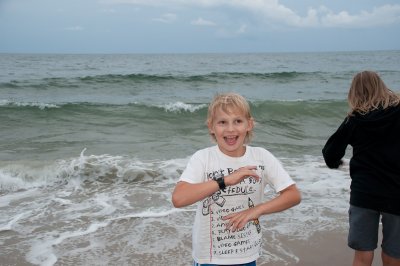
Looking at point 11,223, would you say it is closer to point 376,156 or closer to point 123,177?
point 123,177

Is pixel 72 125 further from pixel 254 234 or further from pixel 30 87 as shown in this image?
pixel 254 234

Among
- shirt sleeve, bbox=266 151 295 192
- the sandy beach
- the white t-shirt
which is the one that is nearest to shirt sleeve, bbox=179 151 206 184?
the white t-shirt

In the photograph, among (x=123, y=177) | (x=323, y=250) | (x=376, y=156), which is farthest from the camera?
(x=123, y=177)

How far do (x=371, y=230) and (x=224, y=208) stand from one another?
1331 millimetres

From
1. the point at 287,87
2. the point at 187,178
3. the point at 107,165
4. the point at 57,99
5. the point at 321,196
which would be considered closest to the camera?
the point at 187,178

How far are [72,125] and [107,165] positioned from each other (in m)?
6.09

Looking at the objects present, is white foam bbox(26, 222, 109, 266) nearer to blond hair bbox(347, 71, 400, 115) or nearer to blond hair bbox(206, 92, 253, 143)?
blond hair bbox(206, 92, 253, 143)

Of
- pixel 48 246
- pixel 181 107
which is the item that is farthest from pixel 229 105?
pixel 181 107

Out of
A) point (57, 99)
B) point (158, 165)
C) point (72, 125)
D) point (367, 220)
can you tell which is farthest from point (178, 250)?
point (57, 99)

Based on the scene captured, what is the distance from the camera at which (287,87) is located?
24.4m

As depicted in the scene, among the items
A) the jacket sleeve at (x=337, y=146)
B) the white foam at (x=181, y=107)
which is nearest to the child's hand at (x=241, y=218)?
the jacket sleeve at (x=337, y=146)

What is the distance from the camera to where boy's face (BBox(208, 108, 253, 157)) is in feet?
7.38

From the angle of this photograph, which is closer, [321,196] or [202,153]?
[202,153]

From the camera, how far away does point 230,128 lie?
2242 millimetres
